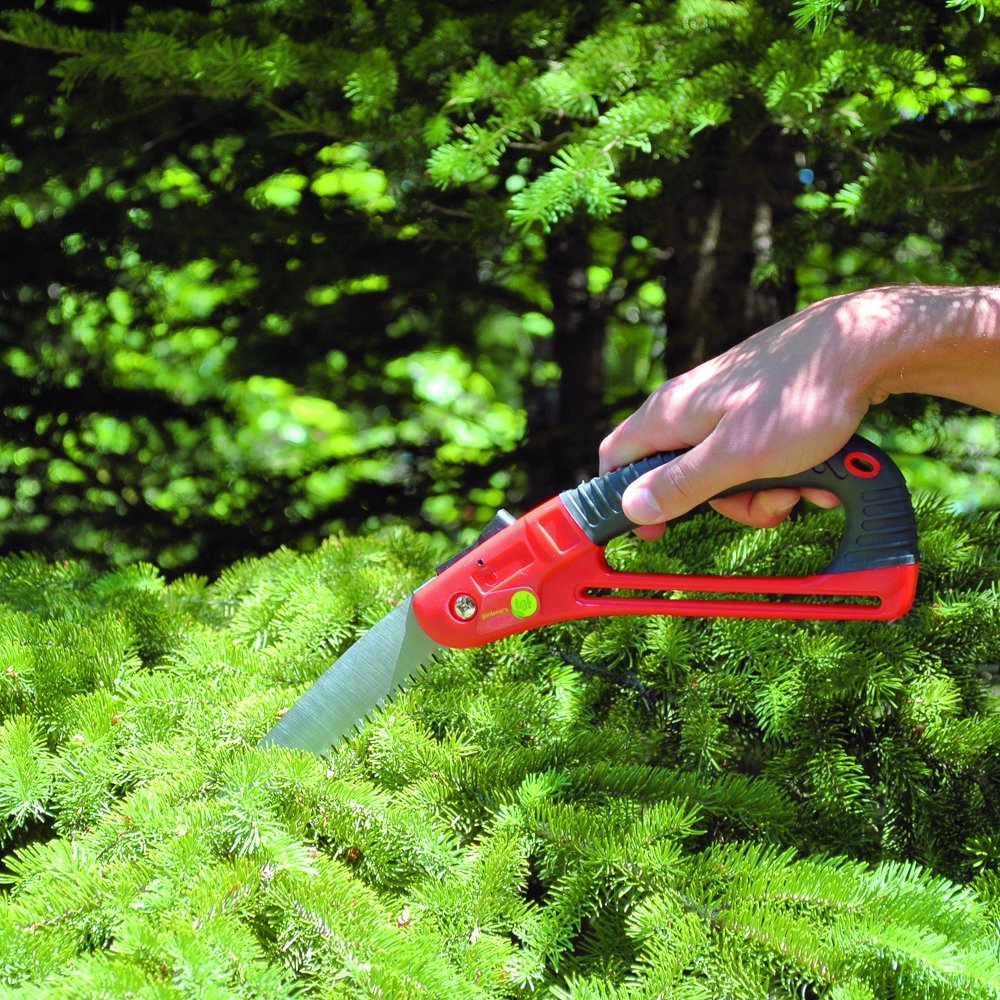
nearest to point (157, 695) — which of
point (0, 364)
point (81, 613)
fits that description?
point (81, 613)

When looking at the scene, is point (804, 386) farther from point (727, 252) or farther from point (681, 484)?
point (727, 252)

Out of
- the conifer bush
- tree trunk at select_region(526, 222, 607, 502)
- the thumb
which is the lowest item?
tree trunk at select_region(526, 222, 607, 502)

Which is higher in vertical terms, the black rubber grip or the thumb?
the thumb

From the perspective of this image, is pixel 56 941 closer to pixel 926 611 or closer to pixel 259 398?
pixel 926 611

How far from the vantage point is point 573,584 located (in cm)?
152

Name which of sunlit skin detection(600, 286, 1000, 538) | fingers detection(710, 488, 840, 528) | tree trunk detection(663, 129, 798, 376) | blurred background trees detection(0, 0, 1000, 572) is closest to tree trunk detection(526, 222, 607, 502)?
blurred background trees detection(0, 0, 1000, 572)

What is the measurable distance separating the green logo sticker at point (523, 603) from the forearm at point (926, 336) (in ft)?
1.84

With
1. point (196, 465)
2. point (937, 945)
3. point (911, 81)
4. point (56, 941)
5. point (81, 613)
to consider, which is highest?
point (911, 81)

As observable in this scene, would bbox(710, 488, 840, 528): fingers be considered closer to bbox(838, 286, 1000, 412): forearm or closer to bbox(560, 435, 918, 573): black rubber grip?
bbox(560, 435, 918, 573): black rubber grip

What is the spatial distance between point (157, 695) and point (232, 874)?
1.75 feet

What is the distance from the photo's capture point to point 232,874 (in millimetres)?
1114

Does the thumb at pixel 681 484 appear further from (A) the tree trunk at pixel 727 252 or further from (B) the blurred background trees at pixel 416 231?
(A) the tree trunk at pixel 727 252

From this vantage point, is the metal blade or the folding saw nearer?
the folding saw

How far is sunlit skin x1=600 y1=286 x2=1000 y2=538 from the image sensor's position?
134cm
